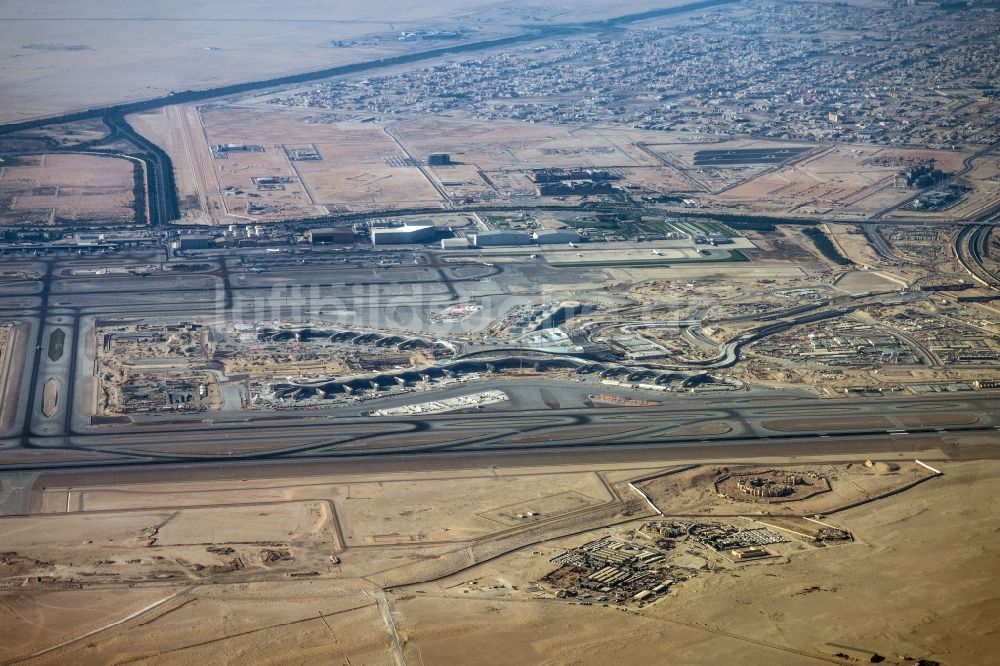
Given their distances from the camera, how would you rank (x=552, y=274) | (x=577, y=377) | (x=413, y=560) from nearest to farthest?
(x=413, y=560), (x=577, y=377), (x=552, y=274)

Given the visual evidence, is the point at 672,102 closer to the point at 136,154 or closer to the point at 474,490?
the point at 136,154

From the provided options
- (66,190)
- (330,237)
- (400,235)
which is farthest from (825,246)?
(66,190)

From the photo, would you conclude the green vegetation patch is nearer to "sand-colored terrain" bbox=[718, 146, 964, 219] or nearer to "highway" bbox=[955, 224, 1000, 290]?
"sand-colored terrain" bbox=[718, 146, 964, 219]

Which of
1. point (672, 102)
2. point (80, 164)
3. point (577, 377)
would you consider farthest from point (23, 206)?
point (672, 102)

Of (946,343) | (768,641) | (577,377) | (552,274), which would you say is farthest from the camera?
(552,274)

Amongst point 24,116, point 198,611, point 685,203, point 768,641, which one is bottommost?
point 768,641

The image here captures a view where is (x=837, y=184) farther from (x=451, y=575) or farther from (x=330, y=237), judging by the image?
(x=451, y=575)

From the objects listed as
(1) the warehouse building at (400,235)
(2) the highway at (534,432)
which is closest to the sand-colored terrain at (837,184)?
(1) the warehouse building at (400,235)

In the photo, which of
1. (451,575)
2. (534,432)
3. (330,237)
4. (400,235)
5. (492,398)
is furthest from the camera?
(400,235)
